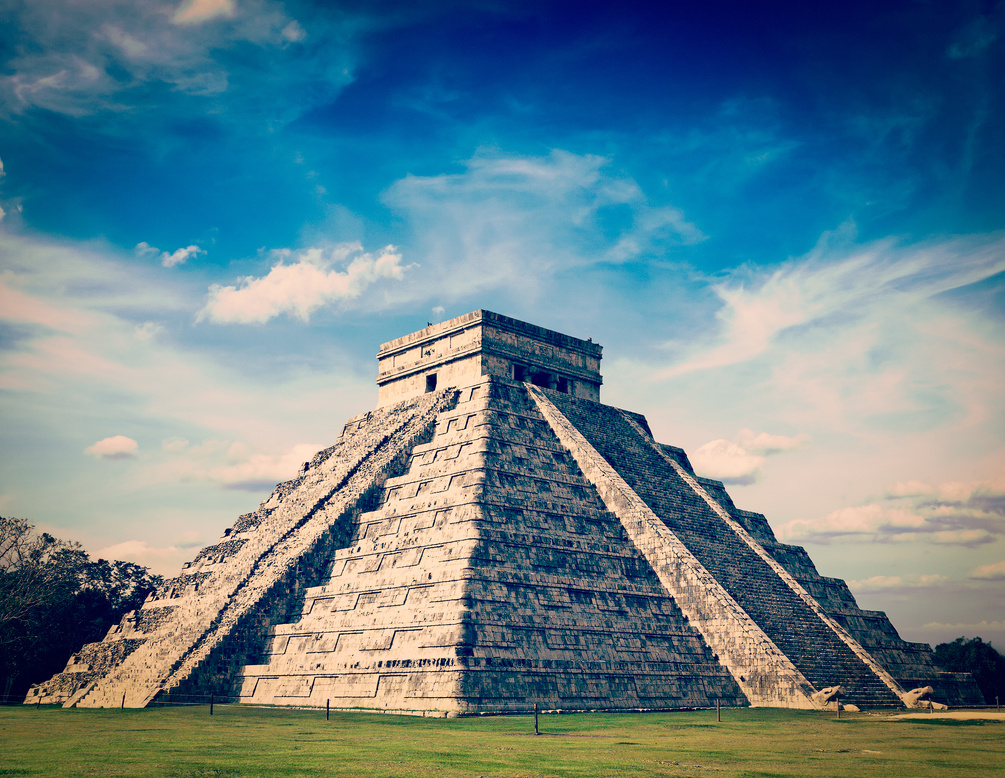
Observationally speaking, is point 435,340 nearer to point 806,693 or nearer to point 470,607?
point 470,607

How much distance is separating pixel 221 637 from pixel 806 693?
57.3 ft

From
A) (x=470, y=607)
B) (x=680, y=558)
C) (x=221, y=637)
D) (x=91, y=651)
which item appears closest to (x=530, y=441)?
(x=680, y=558)

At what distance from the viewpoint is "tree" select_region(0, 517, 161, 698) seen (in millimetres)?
33500

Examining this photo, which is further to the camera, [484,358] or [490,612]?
[484,358]

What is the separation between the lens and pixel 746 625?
1032 inches

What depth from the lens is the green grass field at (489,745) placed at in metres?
12.3

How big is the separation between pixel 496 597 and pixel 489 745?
8.85m

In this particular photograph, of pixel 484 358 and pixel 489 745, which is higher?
pixel 484 358

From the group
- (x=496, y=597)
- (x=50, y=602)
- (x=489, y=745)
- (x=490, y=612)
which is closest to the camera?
(x=489, y=745)

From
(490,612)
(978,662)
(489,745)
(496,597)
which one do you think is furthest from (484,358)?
(978,662)

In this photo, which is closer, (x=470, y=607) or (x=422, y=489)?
(x=470, y=607)

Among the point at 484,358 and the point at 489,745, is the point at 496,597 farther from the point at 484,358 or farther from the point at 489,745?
the point at 484,358

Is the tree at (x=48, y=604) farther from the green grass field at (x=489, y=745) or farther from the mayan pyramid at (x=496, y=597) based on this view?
the green grass field at (x=489, y=745)

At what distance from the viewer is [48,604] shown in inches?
1358
